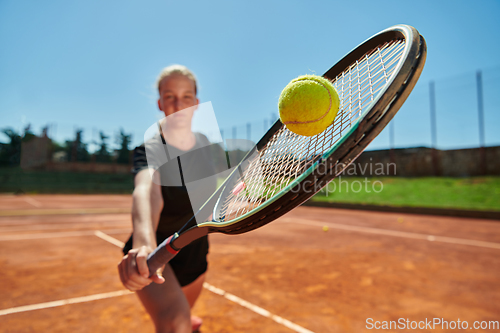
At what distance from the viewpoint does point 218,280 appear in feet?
10.0

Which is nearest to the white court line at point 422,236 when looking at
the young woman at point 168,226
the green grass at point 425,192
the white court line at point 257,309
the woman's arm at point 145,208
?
the green grass at point 425,192

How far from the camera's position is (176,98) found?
1869mm

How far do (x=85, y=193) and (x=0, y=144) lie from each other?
798 cm

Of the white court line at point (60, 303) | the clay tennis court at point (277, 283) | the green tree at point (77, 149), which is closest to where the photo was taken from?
the clay tennis court at point (277, 283)

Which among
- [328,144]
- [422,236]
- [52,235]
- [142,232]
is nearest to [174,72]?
[142,232]

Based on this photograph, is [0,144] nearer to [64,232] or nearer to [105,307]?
[64,232]

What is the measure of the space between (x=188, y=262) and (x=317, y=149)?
1.12m

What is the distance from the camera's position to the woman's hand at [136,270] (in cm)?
118

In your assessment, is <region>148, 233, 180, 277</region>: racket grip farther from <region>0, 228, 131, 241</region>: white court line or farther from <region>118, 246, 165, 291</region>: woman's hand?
<region>0, 228, 131, 241</region>: white court line

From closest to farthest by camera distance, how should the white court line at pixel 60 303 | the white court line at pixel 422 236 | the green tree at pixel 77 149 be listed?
the white court line at pixel 60 303, the white court line at pixel 422 236, the green tree at pixel 77 149

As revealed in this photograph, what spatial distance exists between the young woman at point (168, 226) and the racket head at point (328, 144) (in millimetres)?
312

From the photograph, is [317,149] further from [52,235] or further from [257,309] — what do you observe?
[52,235]

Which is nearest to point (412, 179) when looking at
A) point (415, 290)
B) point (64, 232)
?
point (415, 290)

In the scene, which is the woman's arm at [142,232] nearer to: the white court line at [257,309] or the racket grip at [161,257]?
the racket grip at [161,257]
